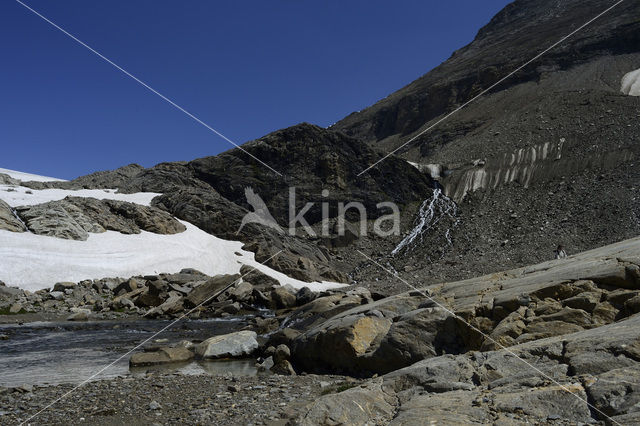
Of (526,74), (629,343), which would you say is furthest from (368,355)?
(526,74)

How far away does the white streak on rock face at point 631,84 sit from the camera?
2405 inches

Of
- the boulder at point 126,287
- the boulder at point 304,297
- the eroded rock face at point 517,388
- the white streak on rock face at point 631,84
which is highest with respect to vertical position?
the white streak on rock face at point 631,84

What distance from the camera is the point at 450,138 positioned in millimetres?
79938

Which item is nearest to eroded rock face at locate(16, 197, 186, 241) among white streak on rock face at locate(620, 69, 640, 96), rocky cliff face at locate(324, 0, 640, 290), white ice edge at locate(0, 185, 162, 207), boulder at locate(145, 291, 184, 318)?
white ice edge at locate(0, 185, 162, 207)

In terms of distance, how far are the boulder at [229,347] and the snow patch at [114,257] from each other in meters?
18.1

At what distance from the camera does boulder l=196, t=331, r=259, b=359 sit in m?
14.4

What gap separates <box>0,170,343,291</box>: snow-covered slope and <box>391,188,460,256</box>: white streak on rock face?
588 inches

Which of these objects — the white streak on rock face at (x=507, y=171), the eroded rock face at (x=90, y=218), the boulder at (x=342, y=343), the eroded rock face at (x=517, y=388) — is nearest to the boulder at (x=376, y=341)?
the boulder at (x=342, y=343)

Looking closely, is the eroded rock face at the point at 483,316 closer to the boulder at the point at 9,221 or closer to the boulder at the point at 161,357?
the boulder at the point at 161,357

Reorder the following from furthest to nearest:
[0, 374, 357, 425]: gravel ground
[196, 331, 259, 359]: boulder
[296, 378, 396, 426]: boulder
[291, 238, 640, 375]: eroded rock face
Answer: [196, 331, 259, 359]: boulder, [291, 238, 640, 375]: eroded rock face, [0, 374, 357, 425]: gravel ground, [296, 378, 396, 426]: boulder

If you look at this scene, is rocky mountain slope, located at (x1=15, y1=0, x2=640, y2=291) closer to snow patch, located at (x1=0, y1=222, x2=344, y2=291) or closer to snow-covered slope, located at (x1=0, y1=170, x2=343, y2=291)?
snow patch, located at (x1=0, y1=222, x2=344, y2=291)

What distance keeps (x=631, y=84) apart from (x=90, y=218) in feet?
246

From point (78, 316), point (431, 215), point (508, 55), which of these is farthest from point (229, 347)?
Result: point (508, 55)

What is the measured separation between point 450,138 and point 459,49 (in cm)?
8179
